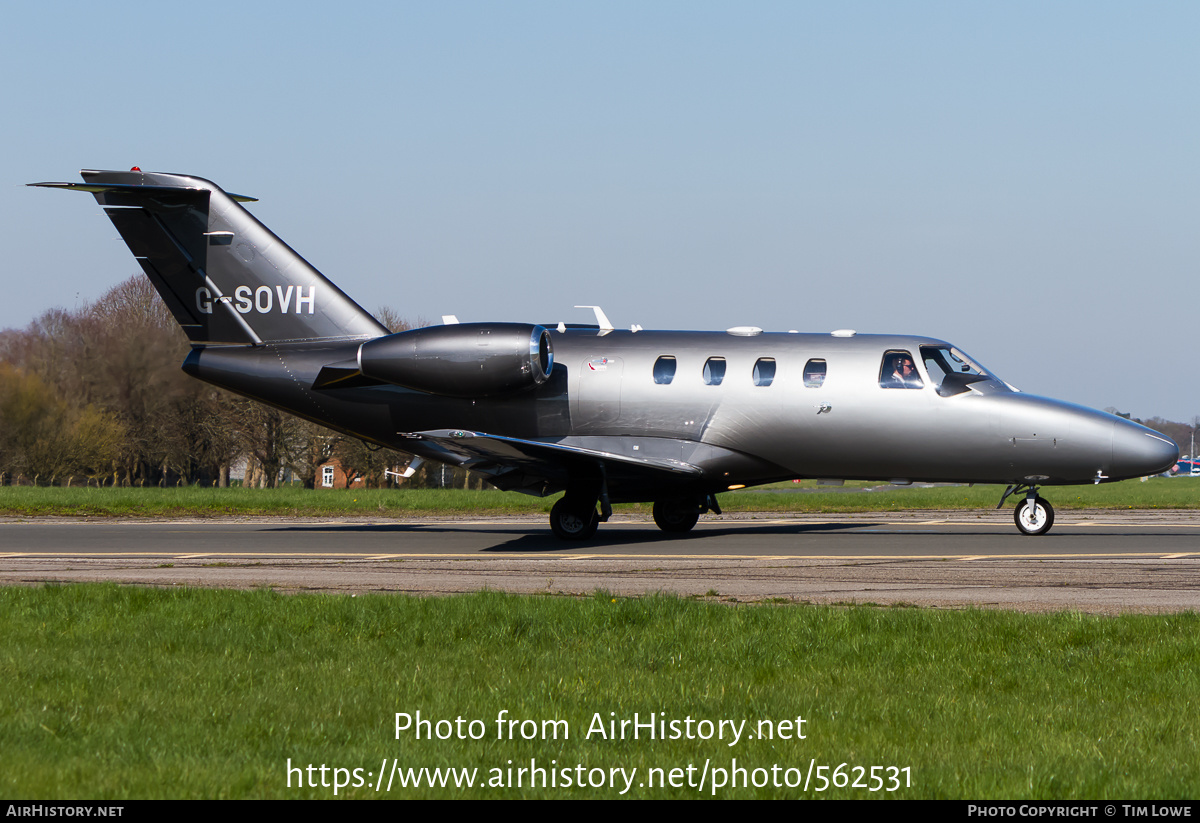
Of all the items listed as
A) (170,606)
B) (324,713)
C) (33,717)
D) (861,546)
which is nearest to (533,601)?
(170,606)

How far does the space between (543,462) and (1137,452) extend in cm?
1014

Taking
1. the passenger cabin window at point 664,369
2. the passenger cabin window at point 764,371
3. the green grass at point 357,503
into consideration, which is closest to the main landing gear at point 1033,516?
the passenger cabin window at point 764,371

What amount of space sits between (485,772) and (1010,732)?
283 centimetres

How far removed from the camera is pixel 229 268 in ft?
75.2

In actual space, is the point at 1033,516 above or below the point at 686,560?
above

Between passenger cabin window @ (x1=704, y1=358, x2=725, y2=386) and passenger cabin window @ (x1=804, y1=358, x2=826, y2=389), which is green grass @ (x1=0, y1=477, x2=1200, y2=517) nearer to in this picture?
passenger cabin window @ (x1=704, y1=358, x2=725, y2=386)

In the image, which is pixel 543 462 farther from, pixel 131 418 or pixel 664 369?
pixel 131 418

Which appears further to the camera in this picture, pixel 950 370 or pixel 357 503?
pixel 357 503

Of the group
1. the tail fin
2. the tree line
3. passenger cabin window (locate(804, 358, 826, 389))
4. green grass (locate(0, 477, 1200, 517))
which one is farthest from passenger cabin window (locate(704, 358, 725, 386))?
green grass (locate(0, 477, 1200, 517))

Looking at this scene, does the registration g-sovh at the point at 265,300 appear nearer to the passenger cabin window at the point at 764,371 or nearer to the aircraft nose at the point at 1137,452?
the passenger cabin window at the point at 764,371

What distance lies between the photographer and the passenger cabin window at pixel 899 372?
66.8 ft

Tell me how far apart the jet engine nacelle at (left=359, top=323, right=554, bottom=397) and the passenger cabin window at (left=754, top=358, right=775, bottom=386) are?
3.91 m

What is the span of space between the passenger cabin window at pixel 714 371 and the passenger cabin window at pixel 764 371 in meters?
0.62

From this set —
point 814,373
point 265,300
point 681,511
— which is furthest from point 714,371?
point 265,300
